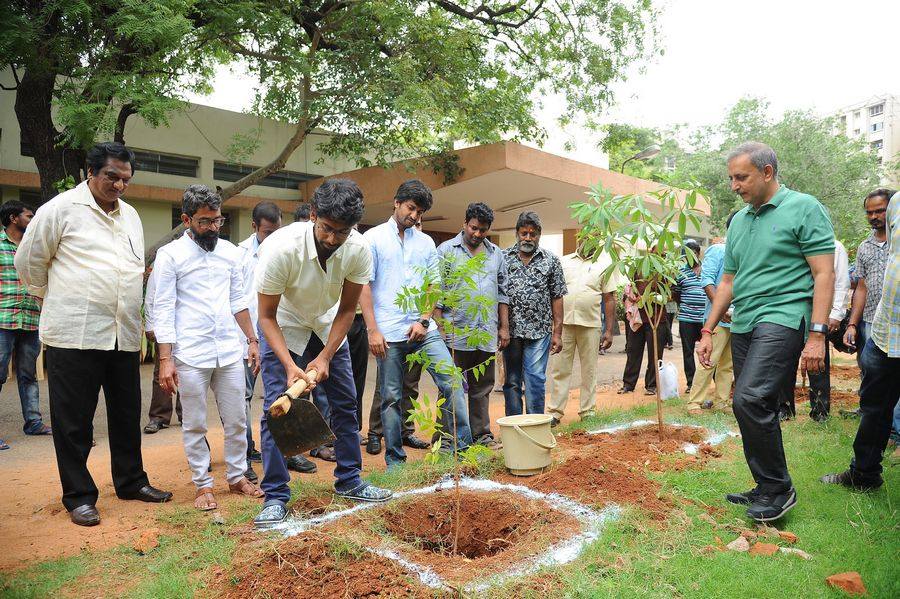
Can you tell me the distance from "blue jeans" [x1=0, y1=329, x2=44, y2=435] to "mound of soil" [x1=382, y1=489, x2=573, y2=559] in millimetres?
4400

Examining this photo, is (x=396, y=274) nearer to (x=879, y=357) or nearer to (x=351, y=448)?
(x=351, y=448)

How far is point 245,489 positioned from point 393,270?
1.91m

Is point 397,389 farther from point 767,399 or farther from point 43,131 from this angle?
point 43,131

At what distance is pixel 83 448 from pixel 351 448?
5.42ft

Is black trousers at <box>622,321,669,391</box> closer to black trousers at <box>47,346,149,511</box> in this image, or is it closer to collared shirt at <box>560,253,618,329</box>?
collared shirt at <box>560,253,618,329</box>

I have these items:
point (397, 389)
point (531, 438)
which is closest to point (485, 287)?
point (397, 389)

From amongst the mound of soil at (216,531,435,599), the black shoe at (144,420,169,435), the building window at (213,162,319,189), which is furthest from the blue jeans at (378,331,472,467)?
the building window at (213,162,319,189)

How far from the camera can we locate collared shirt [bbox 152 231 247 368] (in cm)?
423

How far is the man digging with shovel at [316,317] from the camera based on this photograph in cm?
359

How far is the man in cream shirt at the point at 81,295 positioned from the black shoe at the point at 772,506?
3.86 meters

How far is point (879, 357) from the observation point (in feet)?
12.8

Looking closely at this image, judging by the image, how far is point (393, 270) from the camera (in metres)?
5.05

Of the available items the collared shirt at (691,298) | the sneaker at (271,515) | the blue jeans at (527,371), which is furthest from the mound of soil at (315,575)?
the collared shirt at (691,298)

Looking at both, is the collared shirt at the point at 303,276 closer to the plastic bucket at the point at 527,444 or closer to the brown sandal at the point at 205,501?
the brown sandal at the point at 205,501
